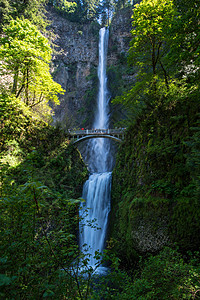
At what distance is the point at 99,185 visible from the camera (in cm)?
1441

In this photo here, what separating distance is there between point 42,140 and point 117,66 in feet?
85.2

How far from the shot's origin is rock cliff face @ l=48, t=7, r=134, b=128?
3269 centimetres

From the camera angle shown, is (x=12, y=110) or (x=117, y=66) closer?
(x=12, y=110)

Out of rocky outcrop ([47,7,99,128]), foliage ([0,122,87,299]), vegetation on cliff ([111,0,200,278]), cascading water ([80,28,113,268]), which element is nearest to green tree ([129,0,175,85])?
vegetation on cliff ([111,0,200,278])

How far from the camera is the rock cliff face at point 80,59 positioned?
107 feet

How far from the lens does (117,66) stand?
31.8 m

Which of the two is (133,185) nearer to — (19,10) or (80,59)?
(19,10)

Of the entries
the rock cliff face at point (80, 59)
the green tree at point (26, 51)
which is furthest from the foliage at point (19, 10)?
the rock cliff face at point (80, 59)

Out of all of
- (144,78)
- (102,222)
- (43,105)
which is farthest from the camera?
(43,105)

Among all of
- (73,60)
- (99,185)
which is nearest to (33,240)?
(99,185)

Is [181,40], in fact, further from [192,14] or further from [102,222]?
[102,222]

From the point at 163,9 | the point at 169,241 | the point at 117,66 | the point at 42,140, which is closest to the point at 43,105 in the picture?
the point at 42,140

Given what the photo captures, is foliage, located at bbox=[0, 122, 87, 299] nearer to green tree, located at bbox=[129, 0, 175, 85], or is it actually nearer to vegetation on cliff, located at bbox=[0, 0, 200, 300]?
vegetation on cliff, located at bbox=[0, 0, 200, 300]

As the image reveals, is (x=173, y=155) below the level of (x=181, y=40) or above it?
below
